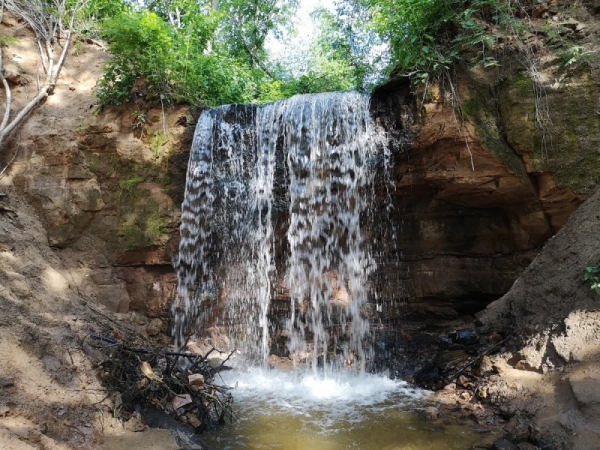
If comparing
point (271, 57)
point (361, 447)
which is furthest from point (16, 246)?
point (271, 57)

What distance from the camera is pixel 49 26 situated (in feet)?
27.6

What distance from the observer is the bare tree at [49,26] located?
7805 mm

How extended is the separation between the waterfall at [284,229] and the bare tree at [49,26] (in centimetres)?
Result: 334

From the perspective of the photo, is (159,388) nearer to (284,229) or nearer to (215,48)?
(284,229)

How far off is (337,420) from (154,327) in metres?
3.47

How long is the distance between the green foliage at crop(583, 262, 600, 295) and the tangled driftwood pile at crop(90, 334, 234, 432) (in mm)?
3913

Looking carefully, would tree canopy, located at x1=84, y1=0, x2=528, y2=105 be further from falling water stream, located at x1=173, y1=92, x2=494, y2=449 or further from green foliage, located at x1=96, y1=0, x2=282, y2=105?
falling water stream, located at x1=173, y1=92, x2=494, y2=449

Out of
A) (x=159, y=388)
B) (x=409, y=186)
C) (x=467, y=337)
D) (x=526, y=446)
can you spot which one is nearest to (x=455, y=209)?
(x=409, y=186)

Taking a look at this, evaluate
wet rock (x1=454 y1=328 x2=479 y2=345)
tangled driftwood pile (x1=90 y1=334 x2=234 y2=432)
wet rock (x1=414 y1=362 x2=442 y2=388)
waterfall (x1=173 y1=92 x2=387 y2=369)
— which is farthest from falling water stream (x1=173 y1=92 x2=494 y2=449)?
tangled driftwood pile (x1=90 y1=334 x2=234 y2=432)

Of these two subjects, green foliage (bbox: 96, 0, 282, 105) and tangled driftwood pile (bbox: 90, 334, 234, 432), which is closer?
tangled driftwood pile (bbox: 90, 334, 234, 432)

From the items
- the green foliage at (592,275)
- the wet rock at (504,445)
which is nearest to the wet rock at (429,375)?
the wet rock at (504,445)

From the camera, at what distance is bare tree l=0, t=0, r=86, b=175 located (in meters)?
7.80

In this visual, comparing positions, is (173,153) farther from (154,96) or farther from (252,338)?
(252,338)

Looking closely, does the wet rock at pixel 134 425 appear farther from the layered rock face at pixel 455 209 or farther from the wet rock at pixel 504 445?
the layered rock face at pixel 455 209
